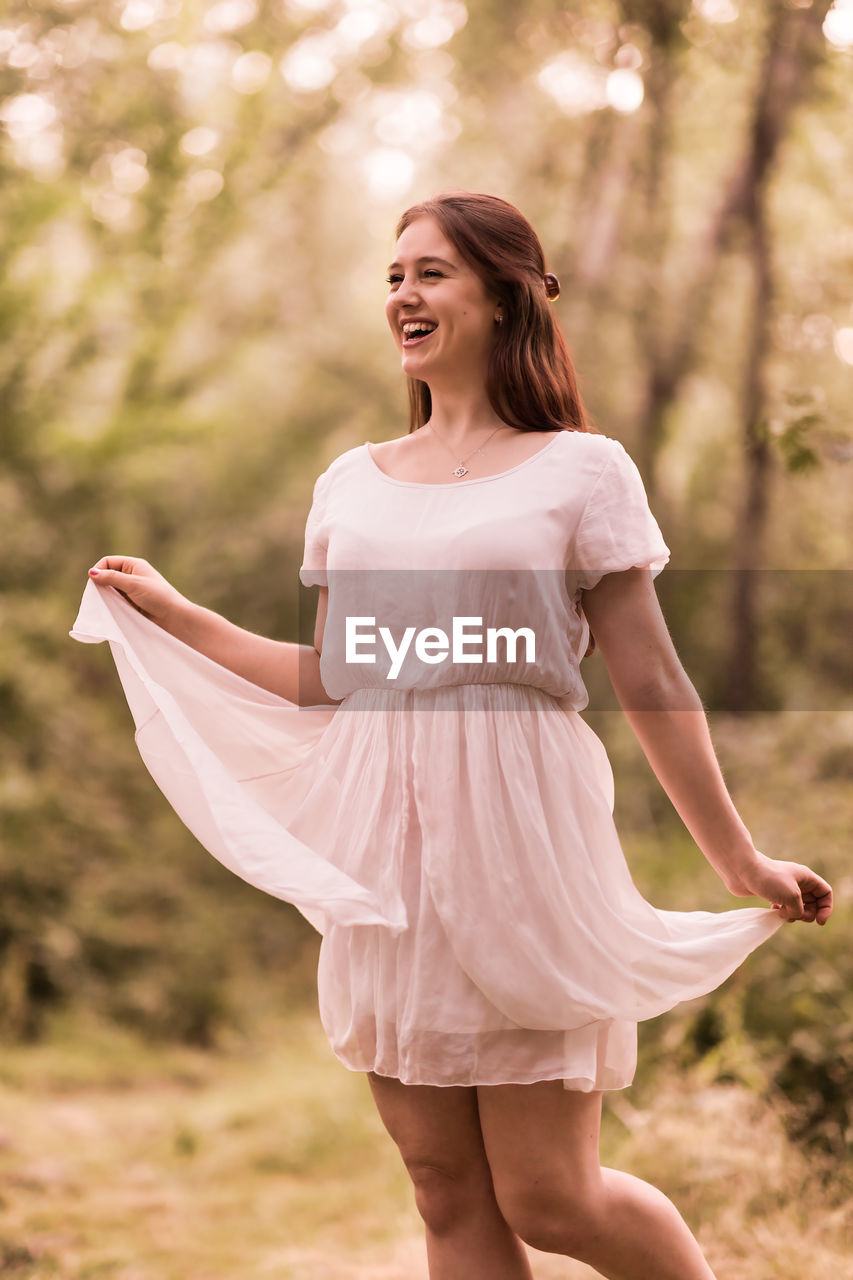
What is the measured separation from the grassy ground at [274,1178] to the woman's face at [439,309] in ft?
6.64

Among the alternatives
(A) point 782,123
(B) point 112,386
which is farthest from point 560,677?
(A) point 782,123

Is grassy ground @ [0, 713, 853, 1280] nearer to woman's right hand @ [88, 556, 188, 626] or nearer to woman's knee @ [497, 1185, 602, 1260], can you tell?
woman's knee @ [497, 1185, 602, 1260]

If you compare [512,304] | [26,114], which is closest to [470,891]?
[512,304]

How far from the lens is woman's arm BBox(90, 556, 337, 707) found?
1.99 m

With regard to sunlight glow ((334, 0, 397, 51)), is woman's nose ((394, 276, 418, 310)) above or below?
below

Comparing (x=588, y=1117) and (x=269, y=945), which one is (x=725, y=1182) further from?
(x=269, y=945)

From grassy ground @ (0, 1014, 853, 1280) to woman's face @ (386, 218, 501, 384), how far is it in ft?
6.64

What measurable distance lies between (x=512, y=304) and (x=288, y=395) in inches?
254

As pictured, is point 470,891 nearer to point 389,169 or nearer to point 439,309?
point 439,309

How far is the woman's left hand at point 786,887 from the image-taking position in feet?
5.63

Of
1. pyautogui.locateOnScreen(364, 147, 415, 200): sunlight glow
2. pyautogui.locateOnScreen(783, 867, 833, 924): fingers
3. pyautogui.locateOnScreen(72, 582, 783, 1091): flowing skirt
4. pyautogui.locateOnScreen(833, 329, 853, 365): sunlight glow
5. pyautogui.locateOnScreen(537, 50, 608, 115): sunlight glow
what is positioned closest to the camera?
pyautogui.locateOnScreen(72, 582, 783, 1091): flowing skirt

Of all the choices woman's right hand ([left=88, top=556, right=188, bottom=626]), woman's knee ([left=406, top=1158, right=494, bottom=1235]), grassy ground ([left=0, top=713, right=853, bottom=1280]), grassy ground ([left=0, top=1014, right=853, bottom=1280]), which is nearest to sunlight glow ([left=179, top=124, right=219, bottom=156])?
grassy ground ([left=0, top=713, right=853, bottom=1280])

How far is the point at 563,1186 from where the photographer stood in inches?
64.2

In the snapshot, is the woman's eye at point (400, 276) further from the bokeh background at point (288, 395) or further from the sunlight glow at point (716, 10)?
the sunlight glow at point (716, 10)
